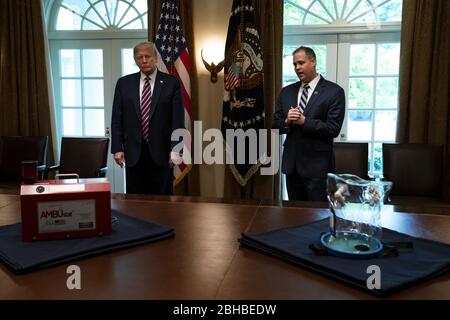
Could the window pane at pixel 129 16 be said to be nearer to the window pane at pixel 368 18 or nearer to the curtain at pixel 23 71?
the curtain at pixel 23 71

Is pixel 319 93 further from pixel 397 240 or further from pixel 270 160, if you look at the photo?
pixel 397 240

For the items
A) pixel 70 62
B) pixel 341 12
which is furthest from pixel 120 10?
pixel 341 12

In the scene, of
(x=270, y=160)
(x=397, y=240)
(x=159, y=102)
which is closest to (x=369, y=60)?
(x=270, y=160)

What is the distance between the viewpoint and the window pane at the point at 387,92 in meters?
3.84

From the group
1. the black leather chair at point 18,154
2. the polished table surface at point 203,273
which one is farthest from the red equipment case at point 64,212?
the black leather chair at point 18,154

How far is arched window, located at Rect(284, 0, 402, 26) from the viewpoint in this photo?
3750 millimetres

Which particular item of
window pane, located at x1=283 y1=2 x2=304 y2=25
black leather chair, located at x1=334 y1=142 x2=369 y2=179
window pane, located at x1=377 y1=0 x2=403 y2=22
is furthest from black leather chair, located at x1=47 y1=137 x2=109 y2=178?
window pane, located at x1=377 y1=0 x2=403 y2=22

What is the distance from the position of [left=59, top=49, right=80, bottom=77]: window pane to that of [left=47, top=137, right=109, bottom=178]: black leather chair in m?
1.08

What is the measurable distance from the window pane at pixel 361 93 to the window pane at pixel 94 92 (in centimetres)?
244

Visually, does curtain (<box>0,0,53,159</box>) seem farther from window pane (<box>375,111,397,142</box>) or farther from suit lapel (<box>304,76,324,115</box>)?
window pane (<box>375,111,397,142</box>)

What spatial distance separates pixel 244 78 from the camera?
12.0 feet

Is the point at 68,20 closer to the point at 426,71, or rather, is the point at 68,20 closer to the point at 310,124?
the point at 310,124

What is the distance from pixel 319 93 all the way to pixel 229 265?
1.99 meters

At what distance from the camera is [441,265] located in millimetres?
896
